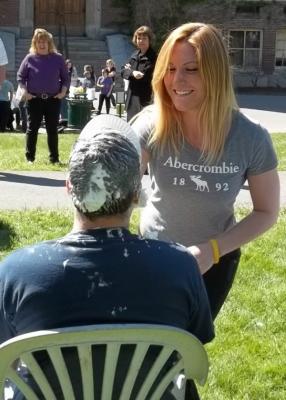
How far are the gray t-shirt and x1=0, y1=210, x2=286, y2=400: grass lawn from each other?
3.96 feet

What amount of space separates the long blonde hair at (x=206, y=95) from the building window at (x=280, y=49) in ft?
106

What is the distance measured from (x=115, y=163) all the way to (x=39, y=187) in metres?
6.96

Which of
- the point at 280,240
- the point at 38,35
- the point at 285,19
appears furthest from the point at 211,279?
the point at 285,19

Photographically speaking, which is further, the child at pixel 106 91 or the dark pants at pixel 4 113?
the child at pixel 106 91

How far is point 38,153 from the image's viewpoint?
40.2 feet

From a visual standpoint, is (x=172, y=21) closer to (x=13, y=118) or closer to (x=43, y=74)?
(x=13, y=118)

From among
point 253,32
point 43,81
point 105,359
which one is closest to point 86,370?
point 105,359

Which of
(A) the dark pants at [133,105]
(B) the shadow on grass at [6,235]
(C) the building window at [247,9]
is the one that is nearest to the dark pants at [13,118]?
(A) the dark pants at [133,105]

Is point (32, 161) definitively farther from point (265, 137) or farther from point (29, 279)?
point (29, 279)

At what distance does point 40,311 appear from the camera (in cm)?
210

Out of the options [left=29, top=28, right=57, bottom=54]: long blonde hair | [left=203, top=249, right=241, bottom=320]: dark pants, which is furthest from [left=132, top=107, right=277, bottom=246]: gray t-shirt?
[left=29, top=28, right=57, bottom=54]: long blonde hair

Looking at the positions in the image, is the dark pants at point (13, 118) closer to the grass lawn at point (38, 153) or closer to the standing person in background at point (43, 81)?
the grass lawn at point (38, 153)

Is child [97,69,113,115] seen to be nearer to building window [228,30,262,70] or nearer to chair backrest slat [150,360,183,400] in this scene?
building window [228,30,262,70]

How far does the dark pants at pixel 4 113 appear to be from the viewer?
16.8m
